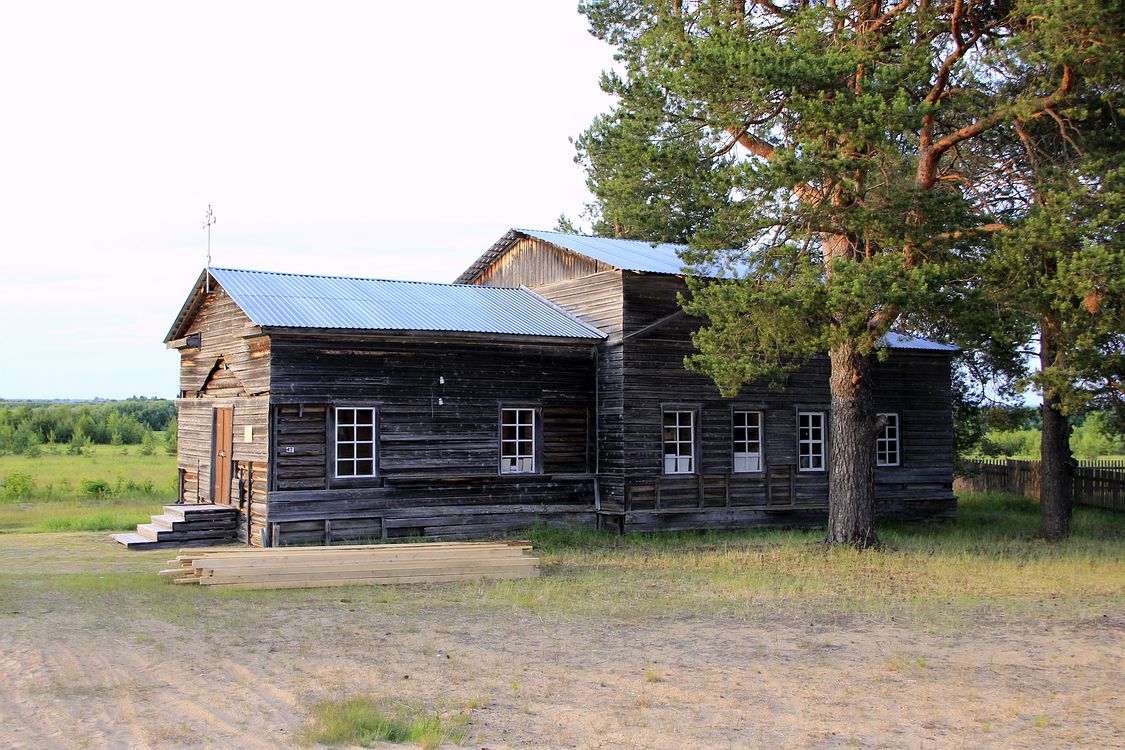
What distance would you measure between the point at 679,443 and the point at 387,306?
20.6 ft

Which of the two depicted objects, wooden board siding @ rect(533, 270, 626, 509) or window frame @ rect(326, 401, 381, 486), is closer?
window frame @ rect(326, 401, 381, 486)

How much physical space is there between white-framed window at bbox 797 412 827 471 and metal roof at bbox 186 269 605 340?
5.11m

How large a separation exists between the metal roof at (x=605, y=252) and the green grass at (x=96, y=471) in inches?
393

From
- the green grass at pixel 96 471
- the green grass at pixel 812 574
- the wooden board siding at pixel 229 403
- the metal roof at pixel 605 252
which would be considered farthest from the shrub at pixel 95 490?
the green grass at pixel 812 574

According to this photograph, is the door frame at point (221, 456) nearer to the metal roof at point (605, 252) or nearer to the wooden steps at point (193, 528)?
the wooden steps at point (193, 528)

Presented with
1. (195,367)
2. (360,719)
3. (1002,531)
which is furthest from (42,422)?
(360,719)

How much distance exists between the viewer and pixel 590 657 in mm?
9453

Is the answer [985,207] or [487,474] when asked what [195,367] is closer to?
[487,474]

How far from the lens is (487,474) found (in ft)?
61.8

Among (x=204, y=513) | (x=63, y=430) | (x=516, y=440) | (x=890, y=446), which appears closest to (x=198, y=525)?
(x=204, y=513)

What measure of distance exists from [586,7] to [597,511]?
949cm

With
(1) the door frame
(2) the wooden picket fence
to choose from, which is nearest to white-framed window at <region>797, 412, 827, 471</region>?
(2) the wooden picket fence

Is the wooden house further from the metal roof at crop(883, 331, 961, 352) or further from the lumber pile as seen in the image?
the lumber pile

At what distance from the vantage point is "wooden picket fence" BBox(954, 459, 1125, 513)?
25812 mm
